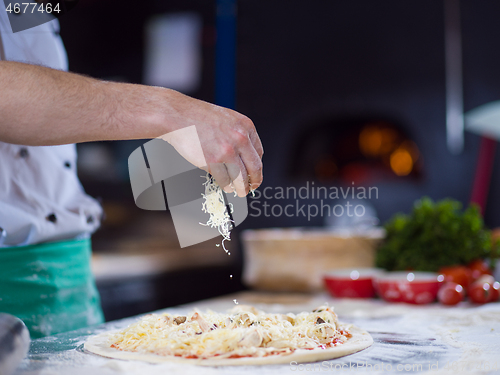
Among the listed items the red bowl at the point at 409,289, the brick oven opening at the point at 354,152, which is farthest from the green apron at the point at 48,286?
the brick oven opening at the point at 354,152

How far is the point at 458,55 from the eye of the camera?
3.91m

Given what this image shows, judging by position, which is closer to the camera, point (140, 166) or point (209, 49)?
point (140, 166)

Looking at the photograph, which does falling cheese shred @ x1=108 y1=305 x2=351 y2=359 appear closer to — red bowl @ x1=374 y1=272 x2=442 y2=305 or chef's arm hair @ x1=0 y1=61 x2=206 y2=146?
chef's arm hair @ x1=0 y1=61 x2=206 y2=146

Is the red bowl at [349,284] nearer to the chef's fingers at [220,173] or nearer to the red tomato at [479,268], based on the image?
the red tomato at [479,268]

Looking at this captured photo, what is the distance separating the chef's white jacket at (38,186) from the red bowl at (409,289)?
3.07ft

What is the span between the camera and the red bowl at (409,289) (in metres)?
1.51

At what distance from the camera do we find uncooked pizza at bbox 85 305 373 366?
838 mm

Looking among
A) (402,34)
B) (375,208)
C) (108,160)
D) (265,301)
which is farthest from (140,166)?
(402,34)

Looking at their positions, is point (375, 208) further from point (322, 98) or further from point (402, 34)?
point (402, 34)

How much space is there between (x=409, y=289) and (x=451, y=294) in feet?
0.41

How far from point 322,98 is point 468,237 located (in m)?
2.82

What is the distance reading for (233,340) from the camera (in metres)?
0.87

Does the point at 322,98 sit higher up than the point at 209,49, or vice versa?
the point at 209,49

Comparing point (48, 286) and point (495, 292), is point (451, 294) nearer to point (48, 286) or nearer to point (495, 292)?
point (495, 292)
